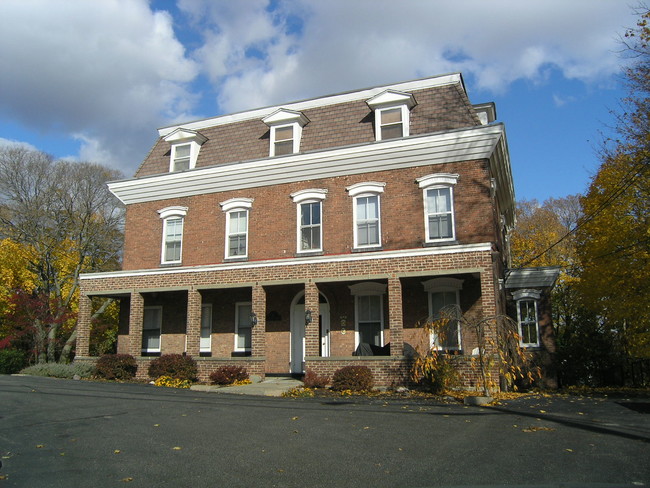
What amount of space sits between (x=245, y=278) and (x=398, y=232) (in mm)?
5448

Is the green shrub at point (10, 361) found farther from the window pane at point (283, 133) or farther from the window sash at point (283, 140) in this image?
the window pane at point (283, 133)

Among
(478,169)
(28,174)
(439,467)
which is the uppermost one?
(28,174)

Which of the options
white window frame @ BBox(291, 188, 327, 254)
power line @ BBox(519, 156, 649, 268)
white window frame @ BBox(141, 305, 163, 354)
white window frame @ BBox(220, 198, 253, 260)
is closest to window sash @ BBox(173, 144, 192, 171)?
white window frame @ BBox(220, 198, 253, 260)

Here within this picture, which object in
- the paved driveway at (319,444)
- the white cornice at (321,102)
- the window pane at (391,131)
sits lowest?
the paved driveway at (319,444)

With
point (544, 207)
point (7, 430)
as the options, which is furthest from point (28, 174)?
point (544, 207)

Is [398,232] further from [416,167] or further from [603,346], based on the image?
[603,346]

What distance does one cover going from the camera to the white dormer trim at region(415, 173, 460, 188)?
1736 cm

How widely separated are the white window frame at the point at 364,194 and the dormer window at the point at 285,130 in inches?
118

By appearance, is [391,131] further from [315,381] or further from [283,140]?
[315,381]

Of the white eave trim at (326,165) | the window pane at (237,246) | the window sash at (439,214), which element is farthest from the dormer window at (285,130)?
the window sash at (439,214)

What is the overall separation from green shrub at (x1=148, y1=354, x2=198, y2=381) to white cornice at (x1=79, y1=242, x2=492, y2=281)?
314cm

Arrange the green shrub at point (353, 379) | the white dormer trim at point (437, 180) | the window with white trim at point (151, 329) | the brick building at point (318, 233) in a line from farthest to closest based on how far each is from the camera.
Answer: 1. the window with white trim at point (151, 329)
2. the white dormer trim at point (437, 180)
3. the brick building at point (318, 233)
4. the green shrub at point (353, 379)

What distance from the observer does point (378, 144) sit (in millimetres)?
17812

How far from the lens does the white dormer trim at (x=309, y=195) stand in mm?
18875
